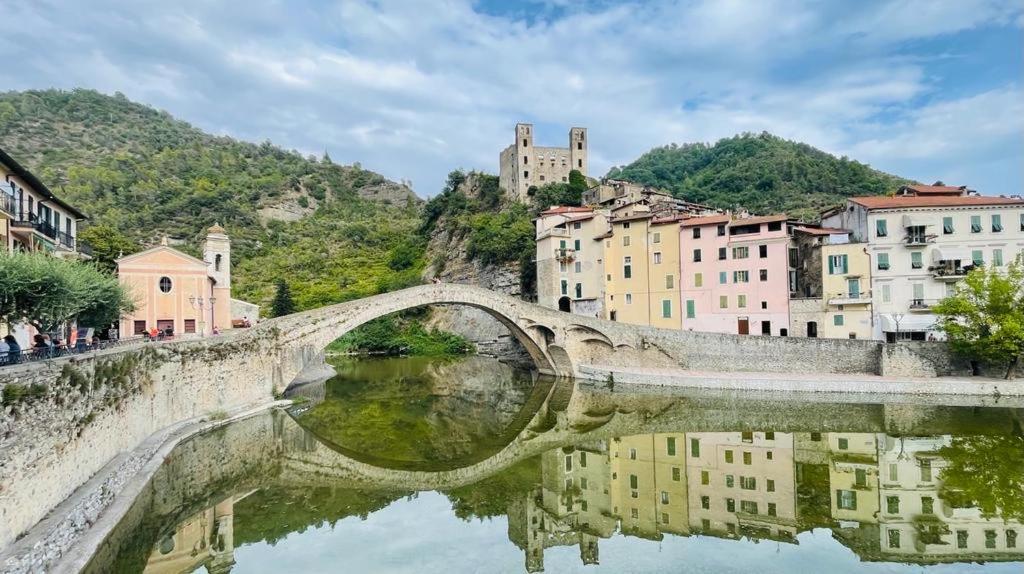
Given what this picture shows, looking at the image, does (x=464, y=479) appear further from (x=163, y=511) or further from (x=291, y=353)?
(x=291, y=353)

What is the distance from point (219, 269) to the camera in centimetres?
2636

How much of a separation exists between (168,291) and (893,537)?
25439 millimetres

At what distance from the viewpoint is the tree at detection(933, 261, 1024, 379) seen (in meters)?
22.8

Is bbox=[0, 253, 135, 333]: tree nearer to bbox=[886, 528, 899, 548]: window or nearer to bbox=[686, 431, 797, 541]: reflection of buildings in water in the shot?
bbox=[686, 431, 797, 541]: reflection of buildings in water

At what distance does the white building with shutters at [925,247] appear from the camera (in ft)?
89.2

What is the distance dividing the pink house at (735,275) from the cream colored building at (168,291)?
25.0 m

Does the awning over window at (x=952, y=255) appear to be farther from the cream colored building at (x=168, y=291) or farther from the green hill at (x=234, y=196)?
the green hill at (x=234, y=196)

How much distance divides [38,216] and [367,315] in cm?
1282

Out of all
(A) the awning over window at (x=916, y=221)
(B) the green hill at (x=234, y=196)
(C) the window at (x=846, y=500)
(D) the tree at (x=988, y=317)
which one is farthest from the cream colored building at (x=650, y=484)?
(B) the green hill at (x=234, y=196)

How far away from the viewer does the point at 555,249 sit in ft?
124

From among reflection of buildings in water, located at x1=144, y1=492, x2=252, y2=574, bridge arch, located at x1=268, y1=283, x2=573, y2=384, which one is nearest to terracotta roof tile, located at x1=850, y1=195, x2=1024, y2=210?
bridge arch, located at x1=268, y1=283, x2=573, y2=384


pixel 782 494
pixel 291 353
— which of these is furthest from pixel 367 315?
pixel 782 494

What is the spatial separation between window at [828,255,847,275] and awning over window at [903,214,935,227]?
318 centimetres

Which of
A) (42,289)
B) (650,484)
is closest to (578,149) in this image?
(650,484)
